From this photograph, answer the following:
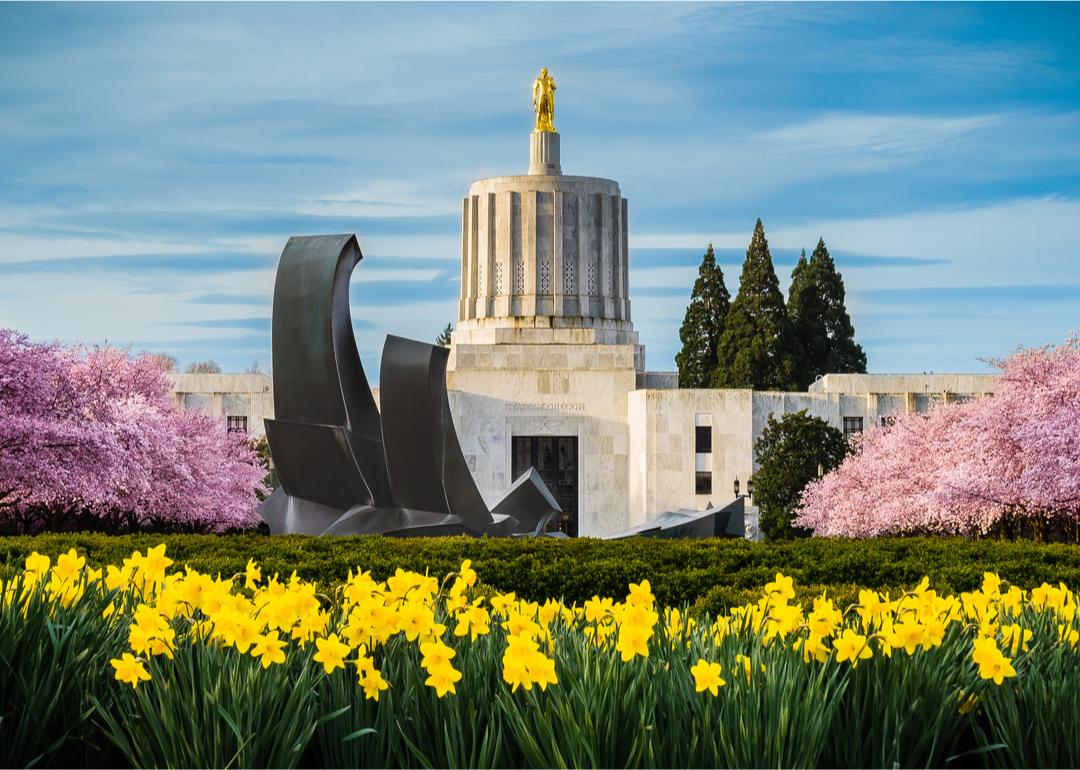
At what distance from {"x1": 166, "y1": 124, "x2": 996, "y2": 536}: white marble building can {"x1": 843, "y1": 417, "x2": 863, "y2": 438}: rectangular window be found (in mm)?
54

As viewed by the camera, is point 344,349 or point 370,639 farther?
point 344,349

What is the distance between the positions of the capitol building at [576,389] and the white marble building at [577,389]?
0.05 metres

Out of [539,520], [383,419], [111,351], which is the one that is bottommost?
[539,520]

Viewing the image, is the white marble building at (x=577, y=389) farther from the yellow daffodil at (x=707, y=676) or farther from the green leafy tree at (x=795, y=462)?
the yellow daffodil at (x=707, y=676)

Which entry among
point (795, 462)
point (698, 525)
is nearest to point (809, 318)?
point (795, 462)

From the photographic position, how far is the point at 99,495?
23.8 metres

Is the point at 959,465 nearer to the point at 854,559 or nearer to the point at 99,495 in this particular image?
the point at 854,559

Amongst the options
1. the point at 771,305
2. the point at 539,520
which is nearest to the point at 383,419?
the point at 539,520

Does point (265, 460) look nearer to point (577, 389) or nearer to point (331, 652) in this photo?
point (577, 389)

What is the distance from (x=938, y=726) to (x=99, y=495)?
69.4ft

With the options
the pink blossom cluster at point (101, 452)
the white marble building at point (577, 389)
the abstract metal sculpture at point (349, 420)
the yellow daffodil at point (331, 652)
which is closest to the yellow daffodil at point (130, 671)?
the yellow daffodil at point (331, 652)

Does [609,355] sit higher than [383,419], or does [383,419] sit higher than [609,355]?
[609,355]

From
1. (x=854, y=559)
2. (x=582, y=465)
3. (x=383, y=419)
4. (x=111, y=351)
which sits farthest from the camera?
(x=582, y=465)

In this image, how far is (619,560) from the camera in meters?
14.0
